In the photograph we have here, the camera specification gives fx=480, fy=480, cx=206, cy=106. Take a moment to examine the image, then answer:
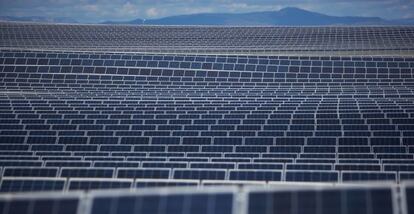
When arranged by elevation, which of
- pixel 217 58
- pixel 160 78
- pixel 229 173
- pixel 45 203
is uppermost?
pixel 217 58

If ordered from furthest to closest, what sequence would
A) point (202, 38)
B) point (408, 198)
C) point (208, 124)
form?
point (202, 38) < point (208, 124) < point (408, 198)

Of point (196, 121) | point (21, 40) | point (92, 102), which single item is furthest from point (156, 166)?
point (21, 40)

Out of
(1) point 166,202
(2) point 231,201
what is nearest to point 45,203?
(1) point 166,202

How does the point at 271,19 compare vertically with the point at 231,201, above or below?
above

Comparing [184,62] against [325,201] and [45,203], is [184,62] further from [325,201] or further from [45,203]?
[325,201]

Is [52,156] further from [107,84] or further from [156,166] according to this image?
[107,84]
